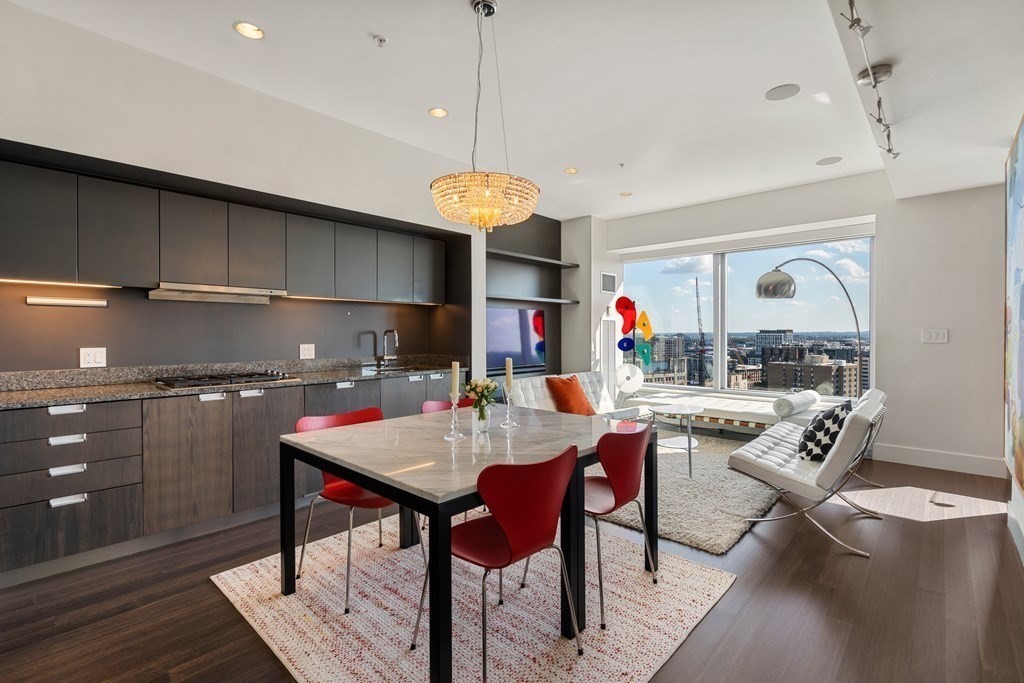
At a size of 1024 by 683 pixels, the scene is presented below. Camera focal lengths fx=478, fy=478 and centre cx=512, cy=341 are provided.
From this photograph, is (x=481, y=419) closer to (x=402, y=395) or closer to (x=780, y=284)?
(x=402, y=395)

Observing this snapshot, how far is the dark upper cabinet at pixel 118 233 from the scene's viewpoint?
8.84ft

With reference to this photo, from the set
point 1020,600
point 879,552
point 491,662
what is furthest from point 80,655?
point 1020,600

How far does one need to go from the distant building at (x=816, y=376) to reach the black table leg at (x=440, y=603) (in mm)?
5378

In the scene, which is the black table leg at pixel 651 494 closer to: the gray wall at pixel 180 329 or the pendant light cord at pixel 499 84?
the pendant light cord at pixel 499 84

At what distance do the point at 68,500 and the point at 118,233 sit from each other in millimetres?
1488

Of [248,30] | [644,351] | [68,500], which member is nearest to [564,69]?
[248,30]

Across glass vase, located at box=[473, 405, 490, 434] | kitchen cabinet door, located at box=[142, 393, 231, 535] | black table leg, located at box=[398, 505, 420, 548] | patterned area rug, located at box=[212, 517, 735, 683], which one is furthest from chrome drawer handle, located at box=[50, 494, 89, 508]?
glass vase, located at box=[473, 405, 490, 434]

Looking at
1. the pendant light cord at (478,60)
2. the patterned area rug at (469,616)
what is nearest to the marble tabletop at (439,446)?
the patterned area rug at (469,616)

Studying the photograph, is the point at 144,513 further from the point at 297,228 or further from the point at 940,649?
the point at 940,649

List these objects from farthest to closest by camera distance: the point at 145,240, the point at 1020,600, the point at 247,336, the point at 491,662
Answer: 1. the point at 247,336
2. the point at 145,240
3. the point at 1020,600
4. the point at 491,662

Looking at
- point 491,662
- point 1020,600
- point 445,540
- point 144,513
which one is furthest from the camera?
point 144,513

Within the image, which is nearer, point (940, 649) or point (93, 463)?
point (940, 649)

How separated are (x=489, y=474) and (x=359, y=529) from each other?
1890mm

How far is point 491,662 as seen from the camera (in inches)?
72.3
